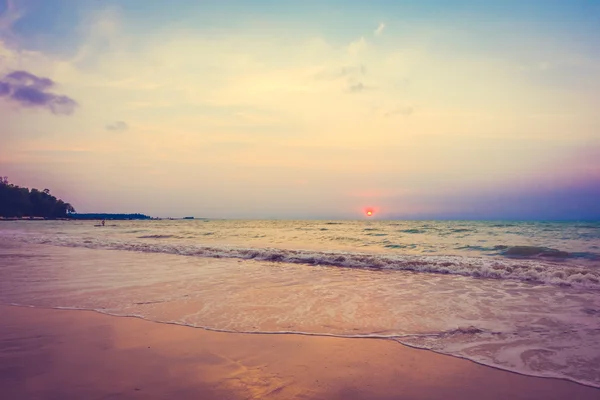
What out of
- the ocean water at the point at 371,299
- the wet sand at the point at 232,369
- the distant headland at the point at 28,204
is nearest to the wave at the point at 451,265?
the ocean water at the point at 371,299

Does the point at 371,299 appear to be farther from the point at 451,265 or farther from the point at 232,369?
the point at 451,265

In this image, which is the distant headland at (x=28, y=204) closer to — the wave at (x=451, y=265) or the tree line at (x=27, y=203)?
the tree line at (x=27, y=203)

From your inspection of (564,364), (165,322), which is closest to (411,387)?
(564,364)

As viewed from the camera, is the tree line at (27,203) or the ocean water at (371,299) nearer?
the ocean water at (371,299)

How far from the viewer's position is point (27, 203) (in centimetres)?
12194

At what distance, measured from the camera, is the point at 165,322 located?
6703mm

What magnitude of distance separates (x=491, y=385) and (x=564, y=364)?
151 centimetres

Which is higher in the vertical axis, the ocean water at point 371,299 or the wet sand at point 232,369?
the wet sand at point 232,369

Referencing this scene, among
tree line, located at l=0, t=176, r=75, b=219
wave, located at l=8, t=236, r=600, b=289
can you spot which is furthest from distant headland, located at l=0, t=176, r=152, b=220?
wave, located at l=8, t=236, r=600, b=289

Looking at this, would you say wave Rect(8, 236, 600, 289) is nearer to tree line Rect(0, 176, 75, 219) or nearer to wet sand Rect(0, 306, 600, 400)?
wet sand Rect(0, 306, 600, 400)

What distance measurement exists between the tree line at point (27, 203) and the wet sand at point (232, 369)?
14173cm

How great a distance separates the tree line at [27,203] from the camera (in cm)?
11600

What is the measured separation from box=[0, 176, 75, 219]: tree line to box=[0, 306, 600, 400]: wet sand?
142 metres

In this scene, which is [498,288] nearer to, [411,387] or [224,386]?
[411,387]
